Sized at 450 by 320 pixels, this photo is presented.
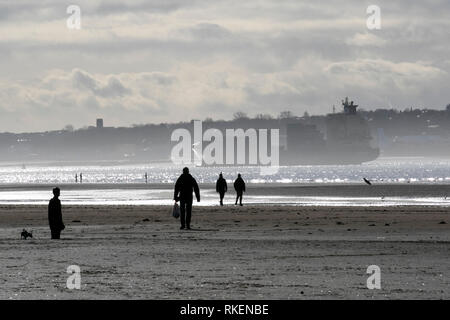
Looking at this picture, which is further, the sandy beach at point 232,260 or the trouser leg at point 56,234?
the trouser leg at point 56,234

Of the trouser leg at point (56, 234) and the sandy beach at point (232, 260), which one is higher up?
the trouser leg at point (56, 234)

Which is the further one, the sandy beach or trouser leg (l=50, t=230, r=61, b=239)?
trouser leg (l=50, t=230, r=61, b=239)

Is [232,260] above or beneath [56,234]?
beneath

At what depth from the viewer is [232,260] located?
67.7ft

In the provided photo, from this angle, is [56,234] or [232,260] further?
[56,234]

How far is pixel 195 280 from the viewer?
1719 cm

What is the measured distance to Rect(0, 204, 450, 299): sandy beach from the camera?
15773 mm

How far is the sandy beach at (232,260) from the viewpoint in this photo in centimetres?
1577

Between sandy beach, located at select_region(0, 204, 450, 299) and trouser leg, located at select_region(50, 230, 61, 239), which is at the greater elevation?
trouser leg, located at select_region(50, 230, 61, 239)
